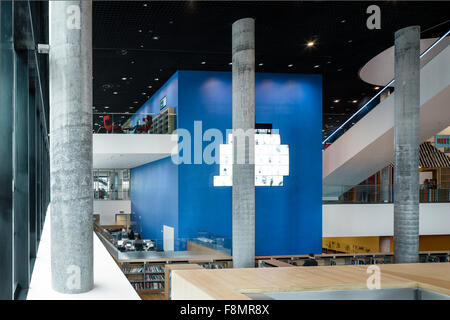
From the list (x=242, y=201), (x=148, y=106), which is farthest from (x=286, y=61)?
(x=148, y=106)


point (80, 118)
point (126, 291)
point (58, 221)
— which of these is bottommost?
point (126, 291)

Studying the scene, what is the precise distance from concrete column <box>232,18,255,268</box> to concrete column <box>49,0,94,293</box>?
697 cm

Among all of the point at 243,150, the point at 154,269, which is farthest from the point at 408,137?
the point at 154,269

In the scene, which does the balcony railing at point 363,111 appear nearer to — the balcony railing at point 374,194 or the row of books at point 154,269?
the balcony railing at point 374,194

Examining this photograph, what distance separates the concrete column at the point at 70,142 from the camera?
10.3 ft

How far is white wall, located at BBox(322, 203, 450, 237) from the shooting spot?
578 inches

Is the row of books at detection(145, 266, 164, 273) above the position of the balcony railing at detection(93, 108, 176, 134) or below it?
below

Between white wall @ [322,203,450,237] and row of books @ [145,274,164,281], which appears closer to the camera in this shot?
row of books @ [145,274,164,281]

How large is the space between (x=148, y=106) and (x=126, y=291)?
16.1 meters

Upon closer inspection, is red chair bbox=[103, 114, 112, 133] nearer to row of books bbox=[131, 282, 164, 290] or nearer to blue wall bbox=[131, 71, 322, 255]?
blue wall bbox=[131, 71, 322, 255]

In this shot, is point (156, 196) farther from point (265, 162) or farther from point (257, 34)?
point (257, 34)

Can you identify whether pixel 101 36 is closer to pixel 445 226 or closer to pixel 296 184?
pixel 296 184

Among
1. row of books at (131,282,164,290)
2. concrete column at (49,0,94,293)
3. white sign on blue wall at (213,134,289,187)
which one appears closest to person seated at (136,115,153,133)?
white sign on blue wall at (213,134,289,187)
